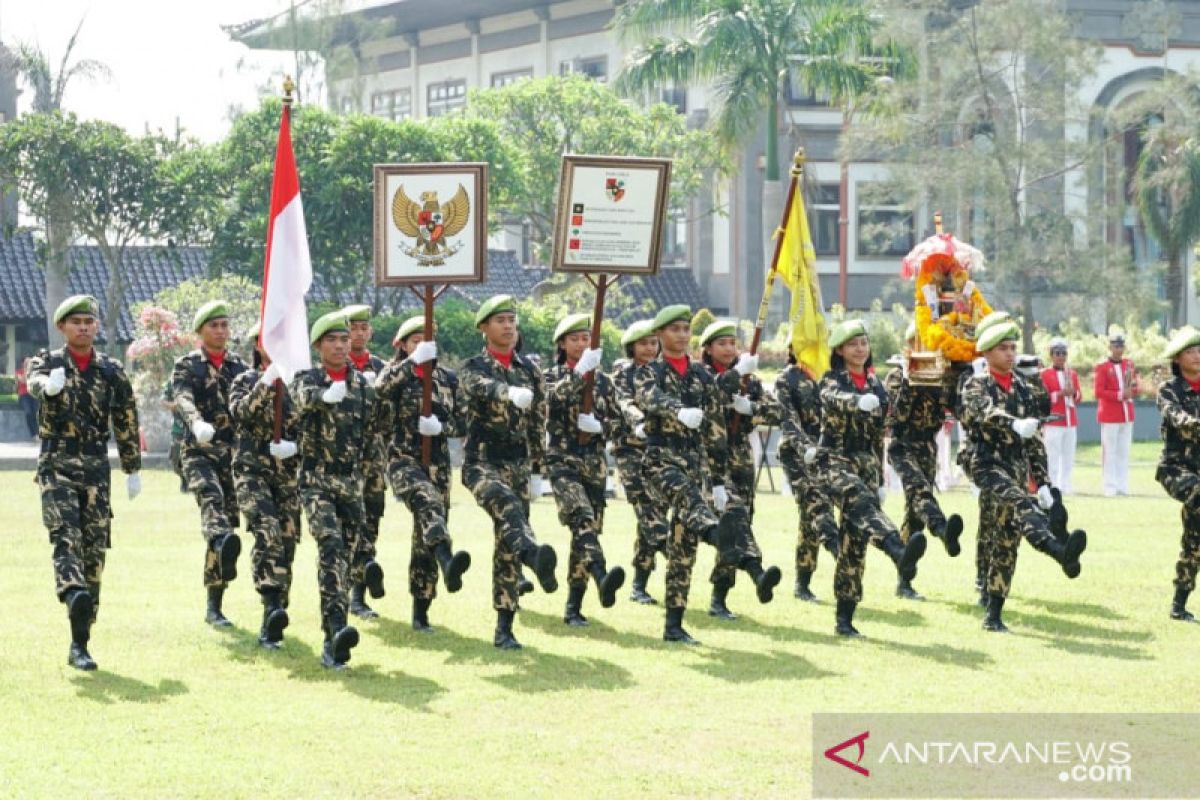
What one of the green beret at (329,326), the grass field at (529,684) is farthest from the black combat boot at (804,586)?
the green beret at (329,326)

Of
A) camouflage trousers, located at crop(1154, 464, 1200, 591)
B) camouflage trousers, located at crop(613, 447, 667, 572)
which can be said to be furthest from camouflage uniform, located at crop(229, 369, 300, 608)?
Result: camouflage trousers, located at crop(1154, 464, 1200, 591)

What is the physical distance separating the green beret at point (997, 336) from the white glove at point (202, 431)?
Result: 15.8ft

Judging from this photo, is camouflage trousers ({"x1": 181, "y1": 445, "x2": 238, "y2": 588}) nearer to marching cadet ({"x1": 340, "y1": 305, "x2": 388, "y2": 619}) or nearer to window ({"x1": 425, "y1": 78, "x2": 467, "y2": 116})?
marching cadet ({"x1": 340, "y1": 305, "x2": 388, "y2": 619})

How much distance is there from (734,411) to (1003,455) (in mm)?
1920

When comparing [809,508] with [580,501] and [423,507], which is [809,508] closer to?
[580,501]

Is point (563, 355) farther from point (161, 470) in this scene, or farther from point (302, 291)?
point (161, 470)

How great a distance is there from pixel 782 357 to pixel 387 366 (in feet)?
101

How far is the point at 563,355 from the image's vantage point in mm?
13922

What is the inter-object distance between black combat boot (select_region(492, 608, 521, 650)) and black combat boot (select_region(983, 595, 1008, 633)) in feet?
9.90

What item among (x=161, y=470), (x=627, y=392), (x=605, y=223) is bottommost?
(x=161, y=470)

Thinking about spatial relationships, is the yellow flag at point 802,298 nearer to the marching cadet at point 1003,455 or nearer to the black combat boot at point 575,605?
the marching cadet at point 1003,455

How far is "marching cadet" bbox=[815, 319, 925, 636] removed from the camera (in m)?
12.7

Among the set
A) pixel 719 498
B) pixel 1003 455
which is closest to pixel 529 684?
pixel 719 498

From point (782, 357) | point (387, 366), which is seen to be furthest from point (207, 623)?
point (782, 357)
